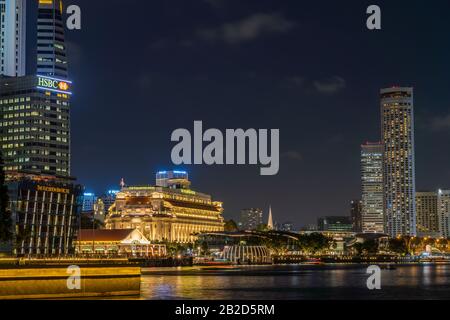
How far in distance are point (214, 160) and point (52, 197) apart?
137194mm

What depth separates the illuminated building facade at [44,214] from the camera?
A: 6811 inches

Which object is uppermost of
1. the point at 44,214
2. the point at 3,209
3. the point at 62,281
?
the point at 44,214

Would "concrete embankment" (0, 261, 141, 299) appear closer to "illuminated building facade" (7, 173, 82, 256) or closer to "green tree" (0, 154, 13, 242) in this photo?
"green tree" (0, 154, 13, 242)

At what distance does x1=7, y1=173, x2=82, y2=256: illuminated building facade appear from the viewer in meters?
173

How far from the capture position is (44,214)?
597ft

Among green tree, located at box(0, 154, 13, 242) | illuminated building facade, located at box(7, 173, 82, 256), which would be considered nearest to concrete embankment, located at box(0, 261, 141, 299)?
green tree, located at box(0, 154, 13, 242)

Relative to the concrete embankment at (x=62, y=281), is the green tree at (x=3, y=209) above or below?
above

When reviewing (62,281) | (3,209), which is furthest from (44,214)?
(62,281)

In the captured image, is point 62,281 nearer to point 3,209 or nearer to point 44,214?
point 3,209

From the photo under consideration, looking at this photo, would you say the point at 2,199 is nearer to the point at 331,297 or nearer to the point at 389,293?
the point at 331,297

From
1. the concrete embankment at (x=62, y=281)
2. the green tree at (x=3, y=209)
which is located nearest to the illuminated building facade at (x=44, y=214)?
the green tree at (x=3, y=209)

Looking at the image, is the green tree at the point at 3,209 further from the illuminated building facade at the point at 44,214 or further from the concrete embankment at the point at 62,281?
the illuminated building facade at the point at 44,214
